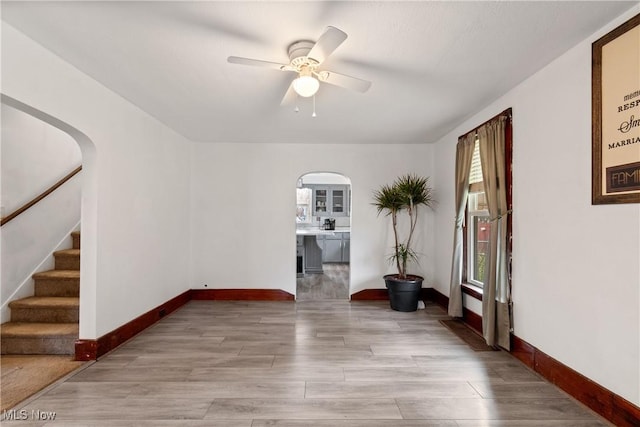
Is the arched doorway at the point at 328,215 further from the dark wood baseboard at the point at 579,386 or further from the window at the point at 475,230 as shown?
the dark wood baseboard at the point at 579,386

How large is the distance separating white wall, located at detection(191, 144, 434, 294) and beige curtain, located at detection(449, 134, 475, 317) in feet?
3.20

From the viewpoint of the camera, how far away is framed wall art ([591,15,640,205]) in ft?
5.56

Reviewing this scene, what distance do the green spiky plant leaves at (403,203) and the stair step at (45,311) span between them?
384 cm

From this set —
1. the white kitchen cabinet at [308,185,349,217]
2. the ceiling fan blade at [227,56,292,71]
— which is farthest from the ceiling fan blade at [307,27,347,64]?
the white kitchen cabinet at [308,185,349,217]

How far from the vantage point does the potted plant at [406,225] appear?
409 centimetres

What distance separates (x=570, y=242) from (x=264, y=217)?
3.72 meters

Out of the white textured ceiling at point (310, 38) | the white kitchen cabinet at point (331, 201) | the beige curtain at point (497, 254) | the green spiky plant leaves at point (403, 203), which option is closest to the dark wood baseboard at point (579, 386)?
the beige curtain at point (497, 254)

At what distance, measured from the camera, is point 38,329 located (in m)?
2.86

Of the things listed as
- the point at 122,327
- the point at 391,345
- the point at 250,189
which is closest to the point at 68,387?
the point at 122,327

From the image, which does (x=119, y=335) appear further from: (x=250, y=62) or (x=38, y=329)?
(x=250, y=62)

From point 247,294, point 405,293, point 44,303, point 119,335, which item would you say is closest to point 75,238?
point 44,303

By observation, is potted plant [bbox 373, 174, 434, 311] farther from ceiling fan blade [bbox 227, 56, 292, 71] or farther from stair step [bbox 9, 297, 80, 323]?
stair step [bbox 9, 297, 80, 323]

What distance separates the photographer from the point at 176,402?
2.08m

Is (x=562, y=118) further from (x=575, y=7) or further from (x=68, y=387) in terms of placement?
(x=68, y=387)
